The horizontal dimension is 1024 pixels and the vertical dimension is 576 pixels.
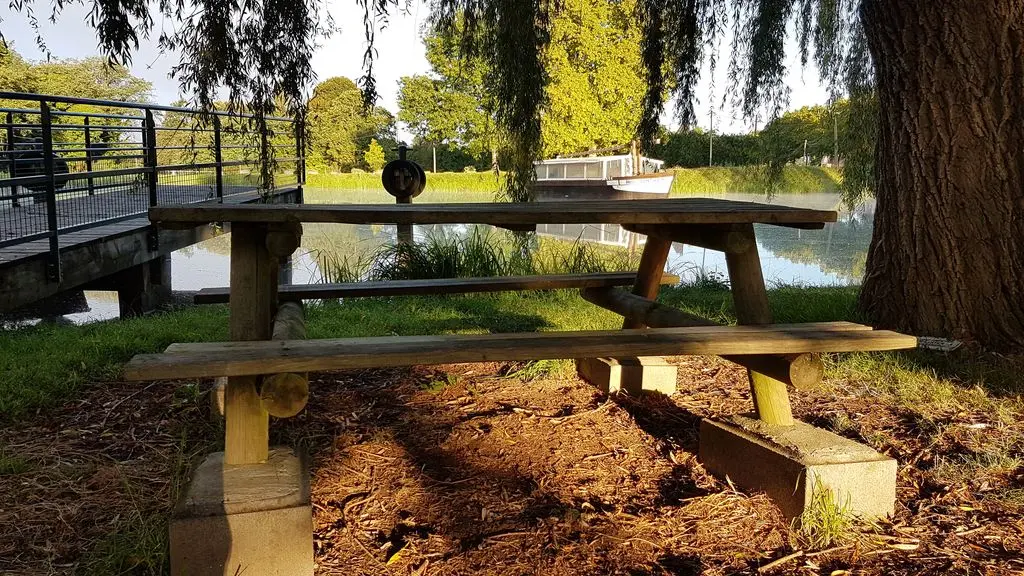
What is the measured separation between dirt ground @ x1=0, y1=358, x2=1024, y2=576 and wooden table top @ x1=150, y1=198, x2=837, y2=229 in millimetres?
808

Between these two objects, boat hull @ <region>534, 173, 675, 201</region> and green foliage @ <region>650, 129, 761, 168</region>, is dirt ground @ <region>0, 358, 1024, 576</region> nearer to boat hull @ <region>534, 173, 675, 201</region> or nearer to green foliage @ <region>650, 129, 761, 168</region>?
boat hull @ <region>534, 173, 675, 201</region>

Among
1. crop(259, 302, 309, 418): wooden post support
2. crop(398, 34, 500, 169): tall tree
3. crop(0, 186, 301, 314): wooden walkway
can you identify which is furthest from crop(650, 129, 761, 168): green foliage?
crop(259, 302, 309, 418): wooden post support

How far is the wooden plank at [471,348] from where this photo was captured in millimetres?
1781

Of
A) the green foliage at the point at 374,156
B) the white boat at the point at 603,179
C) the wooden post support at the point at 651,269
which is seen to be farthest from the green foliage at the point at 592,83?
the green foliage at the point at 374,156

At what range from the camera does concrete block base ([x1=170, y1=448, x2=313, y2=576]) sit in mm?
1776

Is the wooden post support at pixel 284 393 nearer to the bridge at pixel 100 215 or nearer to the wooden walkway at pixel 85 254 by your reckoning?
the bridge at pixel 100 215

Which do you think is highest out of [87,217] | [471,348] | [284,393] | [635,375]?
[87,217]

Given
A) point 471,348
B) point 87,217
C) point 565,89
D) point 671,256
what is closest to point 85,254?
point 87,217

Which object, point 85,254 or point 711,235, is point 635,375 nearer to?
point 711,235

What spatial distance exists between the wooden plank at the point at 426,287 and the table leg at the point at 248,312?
3.05 feet

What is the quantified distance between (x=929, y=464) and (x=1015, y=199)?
1763mm

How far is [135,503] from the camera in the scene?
2148 mm

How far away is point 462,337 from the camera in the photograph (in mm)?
2027

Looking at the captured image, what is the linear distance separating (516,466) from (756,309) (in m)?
0.95
